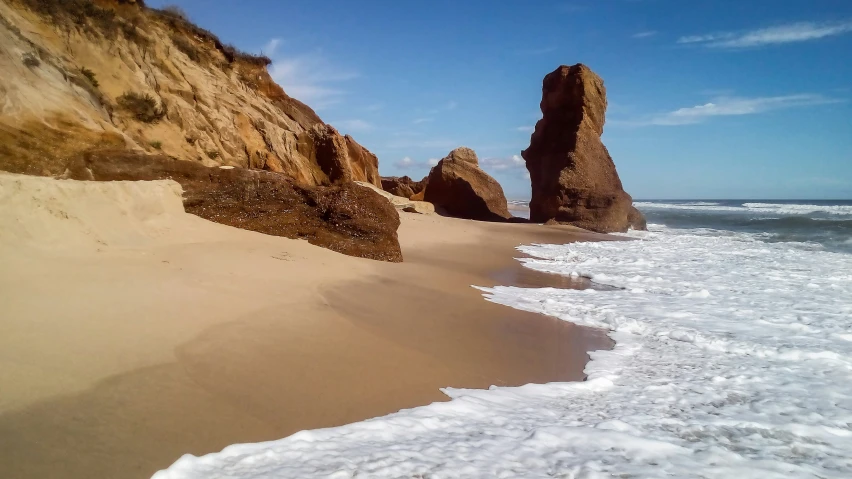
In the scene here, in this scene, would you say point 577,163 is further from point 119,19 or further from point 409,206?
point 119,19

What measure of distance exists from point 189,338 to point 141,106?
9.03m

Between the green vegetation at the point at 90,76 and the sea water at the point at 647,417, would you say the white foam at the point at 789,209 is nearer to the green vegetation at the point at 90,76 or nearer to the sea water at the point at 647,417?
the sea water at the point at 647,417

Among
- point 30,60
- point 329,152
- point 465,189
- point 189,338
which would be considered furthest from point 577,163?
point 189,338

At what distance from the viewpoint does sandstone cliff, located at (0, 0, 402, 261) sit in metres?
6.12

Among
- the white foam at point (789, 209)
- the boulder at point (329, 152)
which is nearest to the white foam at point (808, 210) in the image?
the white foam at point (789, 209)

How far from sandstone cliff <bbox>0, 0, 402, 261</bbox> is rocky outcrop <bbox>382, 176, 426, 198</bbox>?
20.9ft

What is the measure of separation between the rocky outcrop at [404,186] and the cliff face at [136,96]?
6.06 meters

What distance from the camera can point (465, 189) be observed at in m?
22.3

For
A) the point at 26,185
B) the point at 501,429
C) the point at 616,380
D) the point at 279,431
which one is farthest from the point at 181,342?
the point at 616,380

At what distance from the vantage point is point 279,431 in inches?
101

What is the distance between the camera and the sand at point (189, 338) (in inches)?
93.9

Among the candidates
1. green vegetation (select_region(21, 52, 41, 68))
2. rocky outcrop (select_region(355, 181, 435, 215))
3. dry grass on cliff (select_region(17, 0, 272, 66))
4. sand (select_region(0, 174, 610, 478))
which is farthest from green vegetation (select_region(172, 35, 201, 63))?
sand (select_region(0, 174, 610, 478))

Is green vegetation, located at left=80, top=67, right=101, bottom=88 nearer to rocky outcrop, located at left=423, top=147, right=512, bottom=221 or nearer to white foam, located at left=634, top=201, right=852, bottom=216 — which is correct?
rocky outcrop, located at left=423, top=147, right=512, bottom=221

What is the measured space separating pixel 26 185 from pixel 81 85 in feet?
18.8
